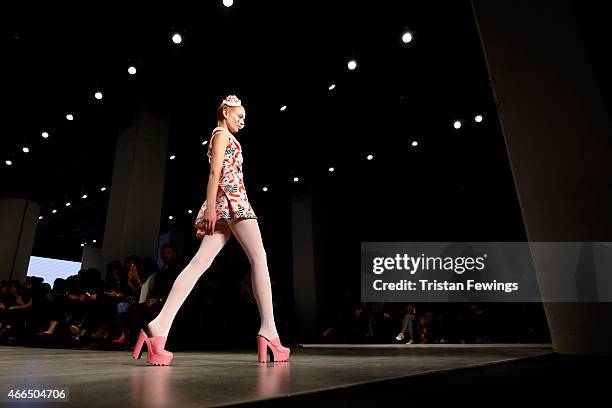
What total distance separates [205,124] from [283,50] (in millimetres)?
3346

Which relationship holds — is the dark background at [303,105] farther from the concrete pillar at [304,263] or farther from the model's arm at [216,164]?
the model's arm at [216,164]

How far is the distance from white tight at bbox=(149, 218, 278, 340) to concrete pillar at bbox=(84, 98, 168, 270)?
5.86 m

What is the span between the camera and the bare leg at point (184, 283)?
2.26m

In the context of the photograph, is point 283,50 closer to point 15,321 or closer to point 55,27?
point 55,27

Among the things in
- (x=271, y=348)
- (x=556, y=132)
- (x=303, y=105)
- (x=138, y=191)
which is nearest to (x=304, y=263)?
(x=303, y=105)

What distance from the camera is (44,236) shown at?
22156 millimetres

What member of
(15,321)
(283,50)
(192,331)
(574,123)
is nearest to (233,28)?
(283,50)

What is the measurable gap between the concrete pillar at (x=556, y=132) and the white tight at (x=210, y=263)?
2569mm

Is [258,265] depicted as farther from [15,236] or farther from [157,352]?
[15,236]

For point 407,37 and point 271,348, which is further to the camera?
point 407,37

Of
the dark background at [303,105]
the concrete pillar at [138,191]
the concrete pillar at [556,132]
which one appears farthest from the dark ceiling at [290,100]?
the concrete pillar at [556,132]

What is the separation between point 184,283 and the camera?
2.32 metres

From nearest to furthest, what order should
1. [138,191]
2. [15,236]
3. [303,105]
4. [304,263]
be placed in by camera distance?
[138,191] → [303,105] → [15,236] → [304,263]

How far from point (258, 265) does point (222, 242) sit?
0.79 feet
